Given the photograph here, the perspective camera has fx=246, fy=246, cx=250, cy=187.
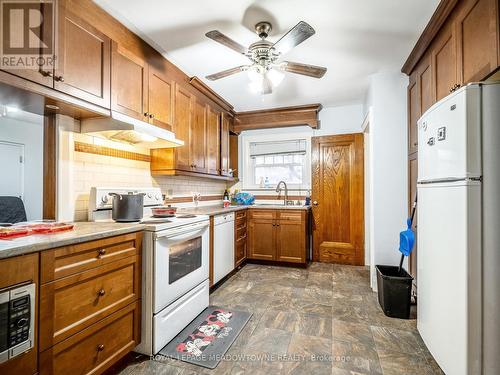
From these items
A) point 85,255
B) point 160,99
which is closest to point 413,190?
point 160,99

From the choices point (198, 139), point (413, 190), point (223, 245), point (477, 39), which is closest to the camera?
point (477, 39)

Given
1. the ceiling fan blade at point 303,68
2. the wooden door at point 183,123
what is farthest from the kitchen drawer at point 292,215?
the ceiling fan blade at point 303,68

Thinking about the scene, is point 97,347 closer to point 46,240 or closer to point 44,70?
point 46,240

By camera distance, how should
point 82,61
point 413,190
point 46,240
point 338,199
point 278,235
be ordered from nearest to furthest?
point 46,240 → point 82,61 → point 413,190 → point 278,235 → point 338,199

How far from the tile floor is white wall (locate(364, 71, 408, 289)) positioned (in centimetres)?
59

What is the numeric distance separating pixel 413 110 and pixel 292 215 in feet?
6.29

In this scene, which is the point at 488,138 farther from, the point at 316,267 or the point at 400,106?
the point at 316,267

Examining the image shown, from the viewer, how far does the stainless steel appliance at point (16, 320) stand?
3.17ft

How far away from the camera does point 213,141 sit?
11.5ft

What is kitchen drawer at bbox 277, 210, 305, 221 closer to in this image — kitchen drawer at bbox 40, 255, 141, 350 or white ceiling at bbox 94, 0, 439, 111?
white ceiling at bbox 94, 0, 439, 111

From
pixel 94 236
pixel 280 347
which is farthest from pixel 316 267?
pixel 94 236

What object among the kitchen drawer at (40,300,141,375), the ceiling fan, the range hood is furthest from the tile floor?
the ceiling fan

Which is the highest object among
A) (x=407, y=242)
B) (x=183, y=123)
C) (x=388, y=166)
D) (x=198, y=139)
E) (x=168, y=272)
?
(x=183, y=123)

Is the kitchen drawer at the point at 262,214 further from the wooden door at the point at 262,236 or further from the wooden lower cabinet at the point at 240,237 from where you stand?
the wooden lower cabinet at the point at 240,237
